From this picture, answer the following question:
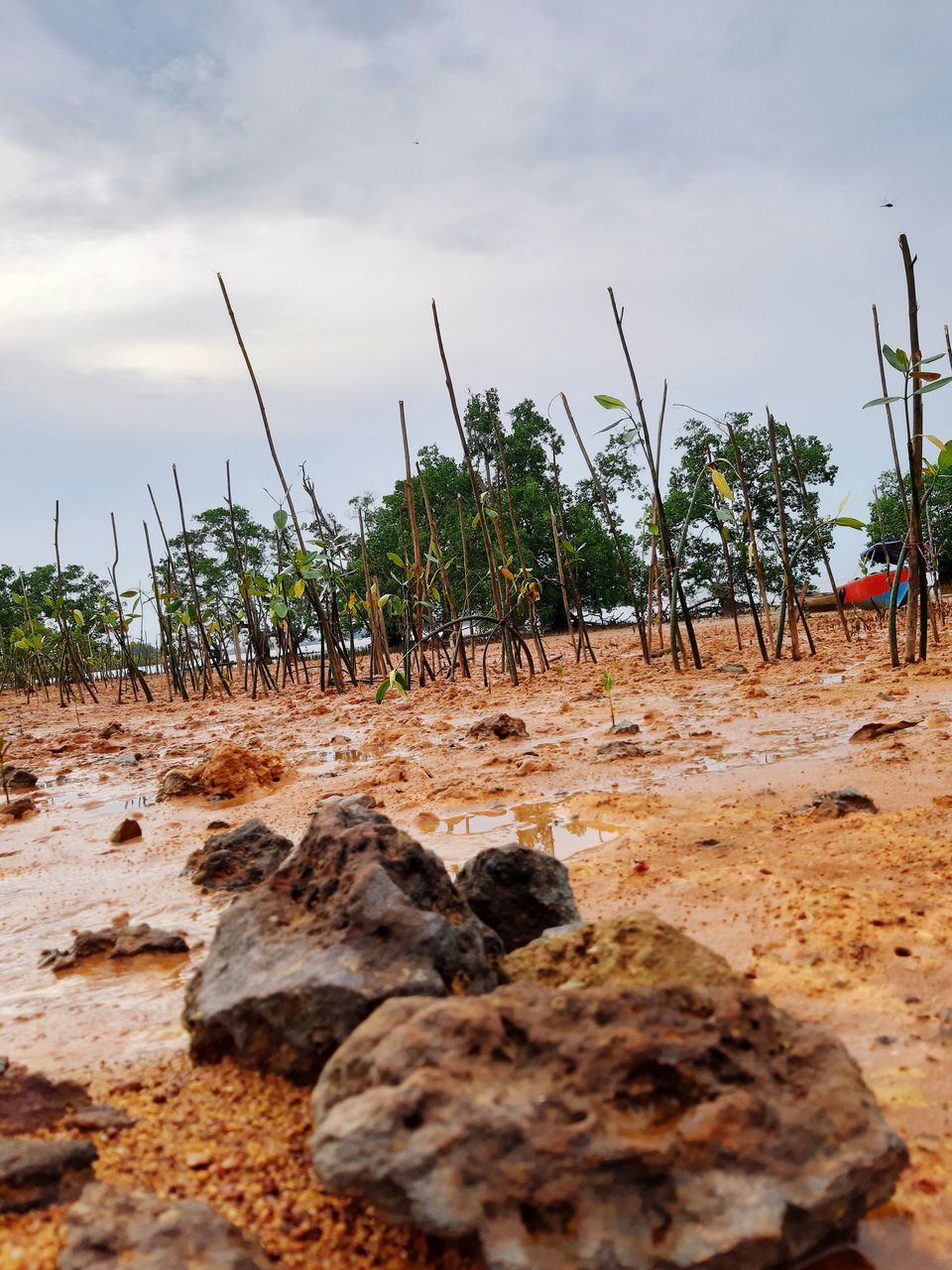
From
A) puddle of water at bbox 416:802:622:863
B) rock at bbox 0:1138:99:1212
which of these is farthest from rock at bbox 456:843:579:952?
rock at bbox 0:1138:99:1212

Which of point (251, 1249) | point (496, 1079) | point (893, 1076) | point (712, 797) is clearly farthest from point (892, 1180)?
point (712, 797)

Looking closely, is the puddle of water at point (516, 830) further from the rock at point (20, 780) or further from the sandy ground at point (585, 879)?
the rock at point (20, 780)

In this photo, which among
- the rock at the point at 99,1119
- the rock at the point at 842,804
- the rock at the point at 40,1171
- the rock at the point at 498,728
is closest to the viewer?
the rock at the point at 40,1171

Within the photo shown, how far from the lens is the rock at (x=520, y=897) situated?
2.42 metres

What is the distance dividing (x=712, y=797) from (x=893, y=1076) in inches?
88.1

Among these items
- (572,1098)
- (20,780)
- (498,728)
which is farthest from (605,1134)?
(20,780)

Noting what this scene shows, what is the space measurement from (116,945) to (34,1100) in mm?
1010

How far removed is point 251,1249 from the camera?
124cm

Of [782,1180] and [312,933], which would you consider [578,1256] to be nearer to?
[782,1180]

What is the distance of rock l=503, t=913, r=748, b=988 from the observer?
1.75 metres

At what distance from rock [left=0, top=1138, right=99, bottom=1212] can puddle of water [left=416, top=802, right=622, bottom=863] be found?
6.71ft

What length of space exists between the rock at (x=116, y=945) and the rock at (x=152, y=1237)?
139 cm

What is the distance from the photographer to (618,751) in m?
5.03

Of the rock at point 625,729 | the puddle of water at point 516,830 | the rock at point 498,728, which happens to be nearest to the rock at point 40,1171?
the puddle of water at point 516,830
